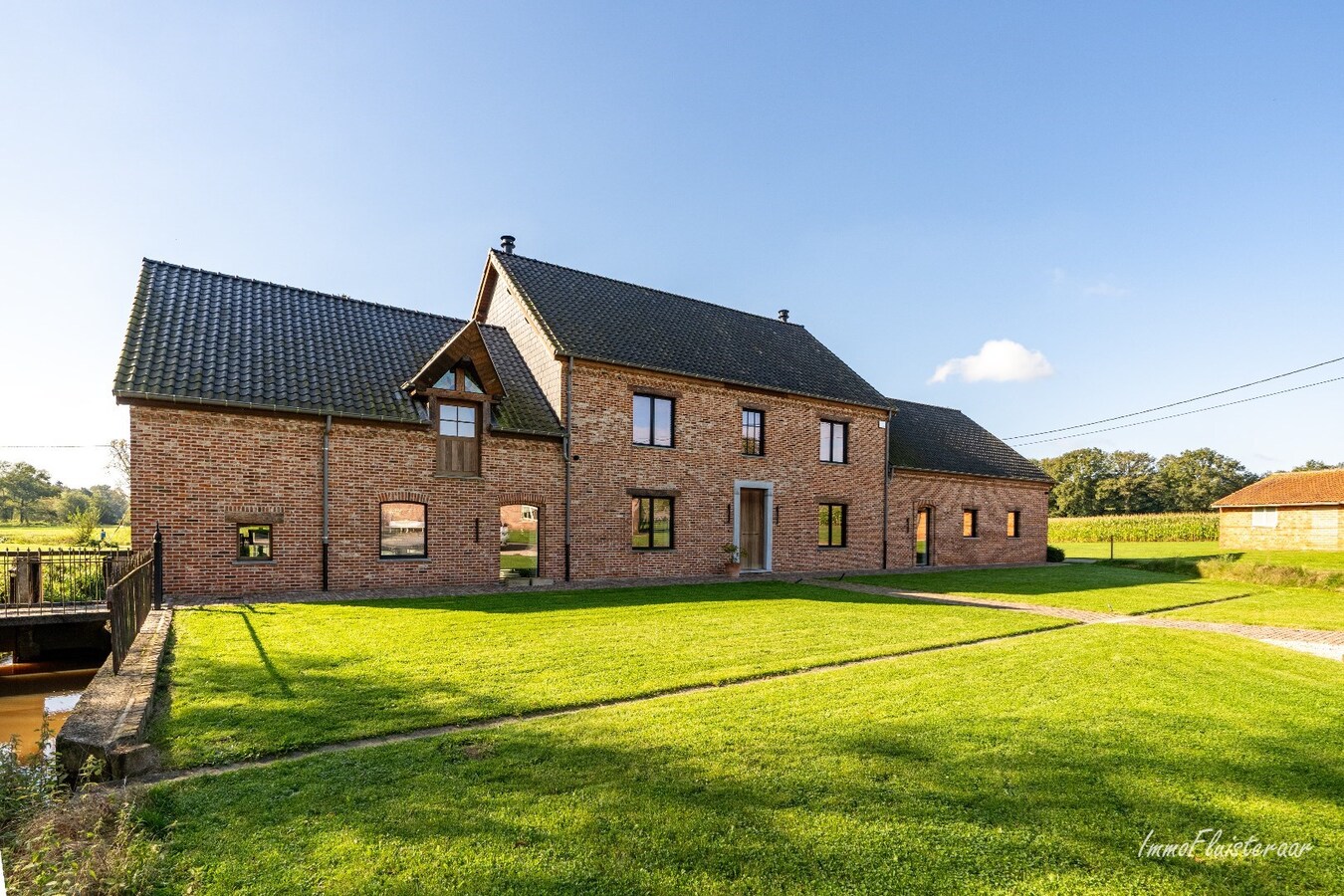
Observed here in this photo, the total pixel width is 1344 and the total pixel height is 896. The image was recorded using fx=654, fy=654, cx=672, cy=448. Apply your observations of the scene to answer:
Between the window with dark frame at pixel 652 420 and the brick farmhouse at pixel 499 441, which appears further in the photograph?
the window with dark frame at pixel 652 420

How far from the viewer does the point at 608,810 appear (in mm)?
3945

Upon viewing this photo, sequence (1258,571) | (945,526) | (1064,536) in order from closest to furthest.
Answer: (1258,571)
(945,526)
(1064,536)

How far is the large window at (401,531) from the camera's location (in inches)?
568

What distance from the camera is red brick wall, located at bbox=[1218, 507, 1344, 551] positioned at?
105 ft

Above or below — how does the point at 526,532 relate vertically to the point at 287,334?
below

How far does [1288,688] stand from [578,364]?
1410cm

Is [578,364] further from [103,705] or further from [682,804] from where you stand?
[682,804]

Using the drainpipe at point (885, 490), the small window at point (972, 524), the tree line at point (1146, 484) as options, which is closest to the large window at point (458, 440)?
the drainpipe at point (885, 490)

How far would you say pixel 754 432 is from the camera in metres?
20.2

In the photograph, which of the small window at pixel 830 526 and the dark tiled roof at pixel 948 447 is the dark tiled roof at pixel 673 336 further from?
the small window at pixel 830 526

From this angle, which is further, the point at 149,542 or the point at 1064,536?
the point at 1064,536

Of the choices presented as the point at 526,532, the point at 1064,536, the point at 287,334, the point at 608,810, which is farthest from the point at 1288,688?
the point at 1064,536

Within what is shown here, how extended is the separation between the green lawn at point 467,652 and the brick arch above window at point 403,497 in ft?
8.89

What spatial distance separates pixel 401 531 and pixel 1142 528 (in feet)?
168
